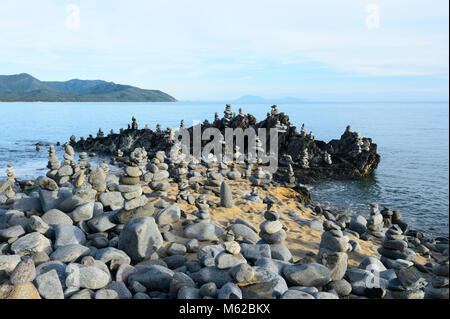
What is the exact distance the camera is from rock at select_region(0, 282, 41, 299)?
5.18m

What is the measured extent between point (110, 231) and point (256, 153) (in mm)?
22657

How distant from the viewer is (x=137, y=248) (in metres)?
7.46

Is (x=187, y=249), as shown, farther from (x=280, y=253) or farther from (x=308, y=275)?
(x=308, y=275)

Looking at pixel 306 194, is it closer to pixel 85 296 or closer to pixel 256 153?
pixel 256 153

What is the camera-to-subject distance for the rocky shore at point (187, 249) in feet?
18.8

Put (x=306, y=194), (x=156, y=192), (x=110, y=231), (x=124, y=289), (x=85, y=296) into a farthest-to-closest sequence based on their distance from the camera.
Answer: (x=306, y=194)
(x=156, y=192)
(x=110, y=231)
(x=124, y=289)
(x=85, y=296)

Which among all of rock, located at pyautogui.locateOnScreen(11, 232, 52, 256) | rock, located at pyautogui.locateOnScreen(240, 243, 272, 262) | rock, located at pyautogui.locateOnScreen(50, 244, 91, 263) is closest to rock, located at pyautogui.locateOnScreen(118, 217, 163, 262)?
rock, located at pyautogui.locateOnScreen(50, 244, 91, 263)

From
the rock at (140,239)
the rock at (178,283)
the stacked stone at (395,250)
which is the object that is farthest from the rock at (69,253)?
the stacked stone at (395,250)

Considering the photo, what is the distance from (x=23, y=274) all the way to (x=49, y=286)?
478mm

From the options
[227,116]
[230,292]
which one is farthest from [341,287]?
[227,116]

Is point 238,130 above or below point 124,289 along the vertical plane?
above

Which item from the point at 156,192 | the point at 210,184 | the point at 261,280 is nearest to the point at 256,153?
the point at 210,184

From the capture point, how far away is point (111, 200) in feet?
35.3

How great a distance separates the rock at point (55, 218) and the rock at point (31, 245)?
124cm
